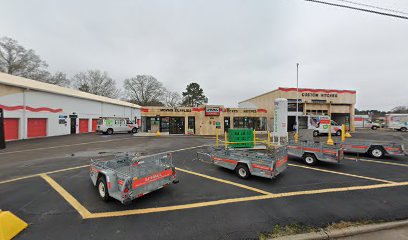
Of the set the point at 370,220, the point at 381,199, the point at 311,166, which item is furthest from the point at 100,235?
the point at 311,166

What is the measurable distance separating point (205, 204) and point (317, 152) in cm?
643

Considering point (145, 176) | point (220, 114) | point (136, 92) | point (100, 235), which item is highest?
point (136, 92)

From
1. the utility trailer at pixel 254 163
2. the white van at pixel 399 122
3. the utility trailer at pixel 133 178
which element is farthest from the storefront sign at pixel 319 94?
the utility trailer at pixel 133 178

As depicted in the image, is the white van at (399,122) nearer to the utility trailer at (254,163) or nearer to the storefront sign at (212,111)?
the storefront sign at (212,111)

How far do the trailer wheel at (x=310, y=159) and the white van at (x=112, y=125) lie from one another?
2457cm

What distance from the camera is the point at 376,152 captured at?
32.2 ft

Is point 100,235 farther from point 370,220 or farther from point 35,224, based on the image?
point 370,220

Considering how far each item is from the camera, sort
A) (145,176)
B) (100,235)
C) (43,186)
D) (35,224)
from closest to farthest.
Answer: (100,235) < (35,224) < (145,176) < (43,186)

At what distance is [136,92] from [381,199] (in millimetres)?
60365

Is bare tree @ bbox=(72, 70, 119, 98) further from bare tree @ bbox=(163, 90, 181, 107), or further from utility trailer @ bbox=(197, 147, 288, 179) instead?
utility trailer @ bbox=(197, 147, 288, 179)

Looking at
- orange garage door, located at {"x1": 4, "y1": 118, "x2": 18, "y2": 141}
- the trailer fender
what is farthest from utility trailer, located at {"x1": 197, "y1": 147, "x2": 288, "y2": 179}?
orange garage door, located at {"x1": 4, "y1": 118, "x2": 18, "y2": 141}

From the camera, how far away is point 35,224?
3.71 meters

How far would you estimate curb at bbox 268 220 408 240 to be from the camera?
327cm

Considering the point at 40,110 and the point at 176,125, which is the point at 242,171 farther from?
the point at 40,110
